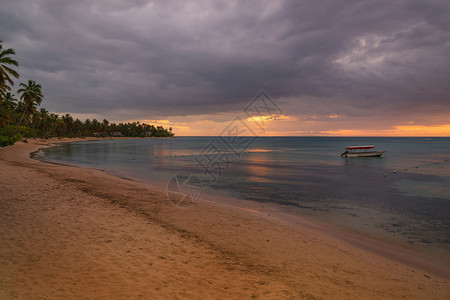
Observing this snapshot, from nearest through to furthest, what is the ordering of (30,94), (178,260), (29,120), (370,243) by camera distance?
(178,260), (370,243), (30,94), (29,120)

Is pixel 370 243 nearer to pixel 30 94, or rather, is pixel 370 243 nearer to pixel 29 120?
pixel 30 94

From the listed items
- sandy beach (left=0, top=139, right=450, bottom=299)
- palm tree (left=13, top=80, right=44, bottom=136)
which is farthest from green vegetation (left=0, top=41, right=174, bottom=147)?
sandy beach (left=0, top=139, right=450, bottom=299)

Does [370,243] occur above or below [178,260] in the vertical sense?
below

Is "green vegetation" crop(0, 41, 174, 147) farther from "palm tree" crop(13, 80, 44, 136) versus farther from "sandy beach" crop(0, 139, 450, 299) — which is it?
"sandy beach" crop(0, 139, 450, 299)

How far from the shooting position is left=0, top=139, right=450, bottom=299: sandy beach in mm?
5379

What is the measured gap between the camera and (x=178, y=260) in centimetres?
679

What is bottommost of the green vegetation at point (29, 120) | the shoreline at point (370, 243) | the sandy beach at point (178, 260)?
the shoreline at point (370, 243)

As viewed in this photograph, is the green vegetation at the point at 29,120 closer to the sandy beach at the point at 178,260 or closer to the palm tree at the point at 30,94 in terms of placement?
the palm tree at the point at 30,94

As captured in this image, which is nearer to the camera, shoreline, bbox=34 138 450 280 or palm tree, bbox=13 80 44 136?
shoreline, bbox=34 138 450 280

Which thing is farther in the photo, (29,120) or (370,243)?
(29,120)

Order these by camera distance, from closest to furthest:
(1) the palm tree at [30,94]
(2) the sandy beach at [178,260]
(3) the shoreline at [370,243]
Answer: (2) the sandy beach at [178,260]
(3) the shoreline at [370,243]
(1) the palm tree at [30,94]

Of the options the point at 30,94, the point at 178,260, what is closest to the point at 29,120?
the point at 30,94

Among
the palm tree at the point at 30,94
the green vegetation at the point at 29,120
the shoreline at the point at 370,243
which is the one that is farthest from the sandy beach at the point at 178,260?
the palm tree at the point at 30,94

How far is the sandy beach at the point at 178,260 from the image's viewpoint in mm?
5379
